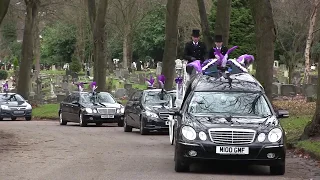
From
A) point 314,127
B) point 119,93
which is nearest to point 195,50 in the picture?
point 314,127

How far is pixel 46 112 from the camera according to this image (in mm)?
42781

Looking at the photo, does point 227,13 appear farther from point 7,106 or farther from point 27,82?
point 27,82

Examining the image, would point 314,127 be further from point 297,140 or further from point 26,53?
point 26,53

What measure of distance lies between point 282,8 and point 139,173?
121 ft

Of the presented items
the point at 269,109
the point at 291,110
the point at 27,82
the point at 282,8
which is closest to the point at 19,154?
the point at 269,109

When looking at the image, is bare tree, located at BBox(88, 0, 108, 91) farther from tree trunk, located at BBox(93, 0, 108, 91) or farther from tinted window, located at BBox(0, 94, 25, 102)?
tinted window, located at BBox(0, 94, 25, 102)

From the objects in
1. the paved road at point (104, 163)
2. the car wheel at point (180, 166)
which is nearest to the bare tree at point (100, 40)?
the paved road at point (104, 163)

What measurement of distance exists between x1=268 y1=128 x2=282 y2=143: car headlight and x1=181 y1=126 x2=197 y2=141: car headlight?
1.32 m

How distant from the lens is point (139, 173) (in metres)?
13.3

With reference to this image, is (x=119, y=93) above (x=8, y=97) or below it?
below

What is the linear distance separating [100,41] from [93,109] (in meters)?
8.30

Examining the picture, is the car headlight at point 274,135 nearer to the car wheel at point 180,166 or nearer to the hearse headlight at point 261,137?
the hearse headlight at point 261,137

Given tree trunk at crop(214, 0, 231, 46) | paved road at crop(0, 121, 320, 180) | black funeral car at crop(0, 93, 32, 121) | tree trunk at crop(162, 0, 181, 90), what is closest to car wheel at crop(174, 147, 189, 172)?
paved road at crop(0, 121, 320, 180)

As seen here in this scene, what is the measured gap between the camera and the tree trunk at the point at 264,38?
845 inches
